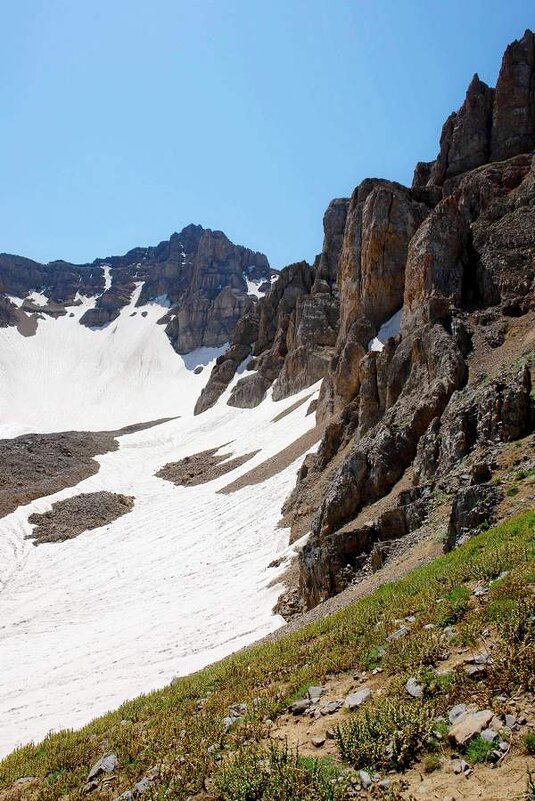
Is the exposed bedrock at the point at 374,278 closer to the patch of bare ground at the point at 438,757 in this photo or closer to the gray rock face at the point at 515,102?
the gray rock face at the point at 515,102

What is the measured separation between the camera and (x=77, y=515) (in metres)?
52.2

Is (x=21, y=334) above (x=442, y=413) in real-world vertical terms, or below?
above

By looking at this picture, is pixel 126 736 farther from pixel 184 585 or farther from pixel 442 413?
pixel 184 585

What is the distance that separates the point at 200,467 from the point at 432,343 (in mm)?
43568

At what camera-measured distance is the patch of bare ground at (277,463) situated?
48.6 m

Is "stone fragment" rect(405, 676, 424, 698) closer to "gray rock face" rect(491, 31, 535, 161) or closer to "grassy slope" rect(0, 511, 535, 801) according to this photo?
"grassy slope" rect(0, 511, 535, 801)

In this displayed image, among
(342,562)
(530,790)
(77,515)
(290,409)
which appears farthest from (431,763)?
(290,409)

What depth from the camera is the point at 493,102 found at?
2384 inches

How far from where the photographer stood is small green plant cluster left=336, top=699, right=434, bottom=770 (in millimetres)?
5703

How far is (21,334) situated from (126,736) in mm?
209003

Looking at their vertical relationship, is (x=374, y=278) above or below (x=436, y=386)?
above

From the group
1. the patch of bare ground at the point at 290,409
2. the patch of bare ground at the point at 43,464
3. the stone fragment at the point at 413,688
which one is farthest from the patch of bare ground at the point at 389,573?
the patch of bare ground at the point at 290,409

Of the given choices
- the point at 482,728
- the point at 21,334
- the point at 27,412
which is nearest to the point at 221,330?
the point at 27,412

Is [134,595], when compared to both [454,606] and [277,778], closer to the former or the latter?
[454,606]
